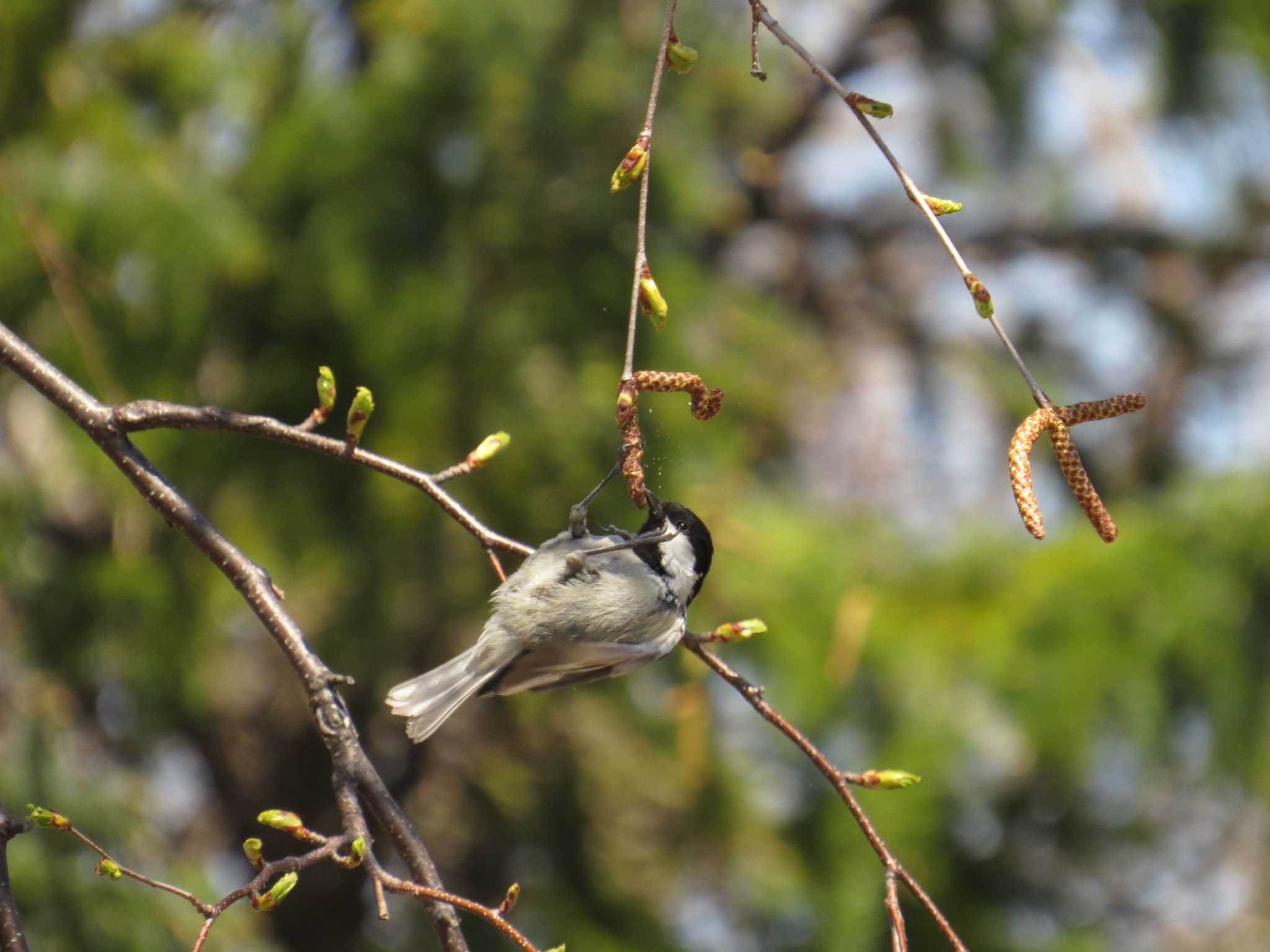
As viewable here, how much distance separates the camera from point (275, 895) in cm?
→ 109

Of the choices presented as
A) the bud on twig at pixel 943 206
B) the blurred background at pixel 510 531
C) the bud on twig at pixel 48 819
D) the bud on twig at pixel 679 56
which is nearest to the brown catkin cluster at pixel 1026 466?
the bud on twig at pixel 943 206

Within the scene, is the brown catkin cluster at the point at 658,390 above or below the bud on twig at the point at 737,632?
above

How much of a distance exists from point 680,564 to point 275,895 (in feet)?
2.59

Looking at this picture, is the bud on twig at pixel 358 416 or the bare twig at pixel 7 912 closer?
the bare twig at pixel 7 912

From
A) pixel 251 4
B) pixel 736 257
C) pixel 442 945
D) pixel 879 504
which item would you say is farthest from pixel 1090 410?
pixel 879 504

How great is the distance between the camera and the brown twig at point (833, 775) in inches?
44.6

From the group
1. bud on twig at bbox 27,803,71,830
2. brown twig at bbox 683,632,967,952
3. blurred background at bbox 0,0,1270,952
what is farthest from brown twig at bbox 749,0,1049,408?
blurred background at bbox 0,0,1270,952

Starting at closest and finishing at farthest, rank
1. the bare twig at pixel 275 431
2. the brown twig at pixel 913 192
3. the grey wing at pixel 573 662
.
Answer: the brown twig at pixel 913 192, the bare twig at pixel 275 431, the grey wing at pixel 573 662

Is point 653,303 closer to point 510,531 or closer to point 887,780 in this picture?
point 887,780

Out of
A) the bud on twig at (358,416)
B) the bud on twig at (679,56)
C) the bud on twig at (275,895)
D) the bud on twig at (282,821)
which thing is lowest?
the bud on twig at (275,895)

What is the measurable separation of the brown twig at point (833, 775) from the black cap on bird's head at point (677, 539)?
0.36 metres

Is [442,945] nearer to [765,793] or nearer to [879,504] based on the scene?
[765,793]

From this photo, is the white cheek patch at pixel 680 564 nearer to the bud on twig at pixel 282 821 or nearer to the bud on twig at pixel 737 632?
the bud on twig at pixel 737 632

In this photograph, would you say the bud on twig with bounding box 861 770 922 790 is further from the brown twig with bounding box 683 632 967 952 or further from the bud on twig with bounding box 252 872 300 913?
the bud on twig with bounding box 252 872 300 913
